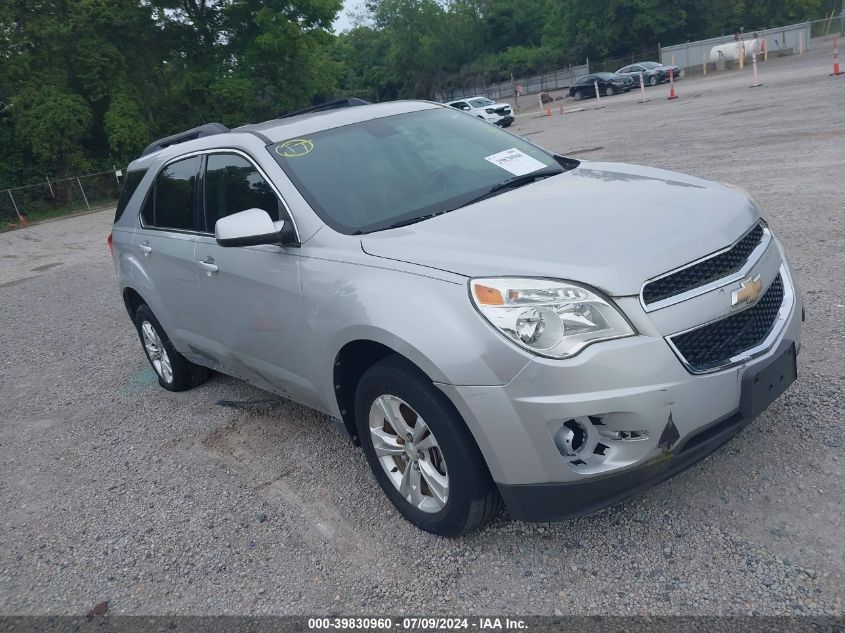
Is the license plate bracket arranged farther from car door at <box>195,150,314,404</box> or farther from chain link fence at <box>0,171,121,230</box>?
chain link fence at <box>0,171,121,230</box>

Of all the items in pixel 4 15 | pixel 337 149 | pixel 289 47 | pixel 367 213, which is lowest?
pixel 367 213

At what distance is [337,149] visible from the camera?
4105mm

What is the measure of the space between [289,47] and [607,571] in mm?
39569

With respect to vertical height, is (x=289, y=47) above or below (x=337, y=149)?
above

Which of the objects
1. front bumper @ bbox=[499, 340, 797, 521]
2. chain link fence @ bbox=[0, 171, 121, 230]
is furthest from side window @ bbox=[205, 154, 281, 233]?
chain link fence @ bbox=[0, 171, 121, 230]

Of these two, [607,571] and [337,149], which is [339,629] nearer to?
[607,571]

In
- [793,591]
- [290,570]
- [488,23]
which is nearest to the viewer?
[793,591]

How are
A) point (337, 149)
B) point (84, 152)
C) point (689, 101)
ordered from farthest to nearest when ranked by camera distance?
point (84, 152) → point (689, 101) → point (337, 149)

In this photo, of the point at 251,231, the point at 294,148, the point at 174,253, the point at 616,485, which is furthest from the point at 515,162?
the point at 174,253

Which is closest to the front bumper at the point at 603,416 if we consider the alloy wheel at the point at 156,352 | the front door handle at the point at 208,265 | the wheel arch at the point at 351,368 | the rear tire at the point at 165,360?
the wheel arch at the point at 351,368

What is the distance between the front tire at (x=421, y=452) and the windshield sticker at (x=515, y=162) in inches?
60.6

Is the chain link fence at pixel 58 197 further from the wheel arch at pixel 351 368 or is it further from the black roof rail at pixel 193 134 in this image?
the wheel arch at pixel 351 368

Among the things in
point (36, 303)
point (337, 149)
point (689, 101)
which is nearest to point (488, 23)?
point (689, 101)

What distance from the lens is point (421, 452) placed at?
3.23 metres
